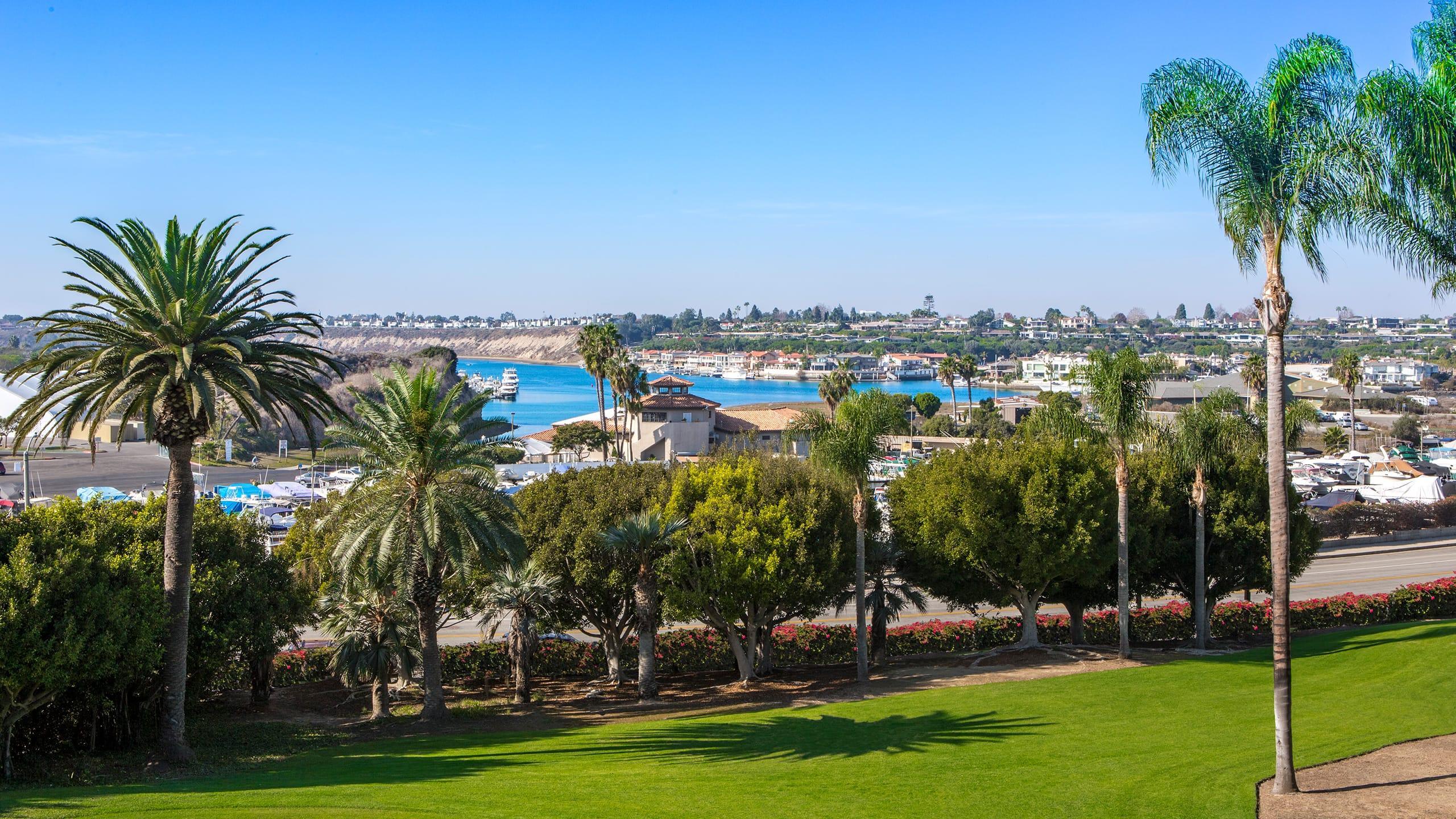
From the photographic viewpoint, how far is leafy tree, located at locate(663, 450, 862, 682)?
26.8 m

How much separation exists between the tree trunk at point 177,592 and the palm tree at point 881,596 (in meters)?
17.1

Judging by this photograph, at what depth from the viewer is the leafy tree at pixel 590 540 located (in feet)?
90.5

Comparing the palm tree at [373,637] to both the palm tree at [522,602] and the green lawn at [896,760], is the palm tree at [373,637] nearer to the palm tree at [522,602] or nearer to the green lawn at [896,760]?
the palm tree at [522,602]

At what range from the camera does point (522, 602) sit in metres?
25.7

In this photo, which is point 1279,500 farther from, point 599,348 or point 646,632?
point 599,348

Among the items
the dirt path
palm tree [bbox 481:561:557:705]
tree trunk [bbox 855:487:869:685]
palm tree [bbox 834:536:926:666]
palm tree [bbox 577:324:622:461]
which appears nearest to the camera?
the dirt path

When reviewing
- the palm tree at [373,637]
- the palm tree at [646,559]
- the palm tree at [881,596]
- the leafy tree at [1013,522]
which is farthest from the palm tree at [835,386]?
the palm tree at [373,637]

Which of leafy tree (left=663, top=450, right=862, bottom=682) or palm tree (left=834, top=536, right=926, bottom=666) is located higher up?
leafy tree (left=663, top=450, right=862, bottom=682)

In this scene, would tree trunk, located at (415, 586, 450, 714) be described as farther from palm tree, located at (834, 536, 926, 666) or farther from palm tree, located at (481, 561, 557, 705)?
palm tree, located at (834, 536, 926, 666)

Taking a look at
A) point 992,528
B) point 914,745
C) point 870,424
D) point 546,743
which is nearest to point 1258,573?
point 992,528

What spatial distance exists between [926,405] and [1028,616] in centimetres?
10950

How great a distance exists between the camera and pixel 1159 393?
141250 millimetres

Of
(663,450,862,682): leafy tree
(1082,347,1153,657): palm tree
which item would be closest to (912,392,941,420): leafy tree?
(1082,347,1153,657): palm tree

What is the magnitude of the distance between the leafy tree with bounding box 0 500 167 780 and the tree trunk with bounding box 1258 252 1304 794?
18417 mm
